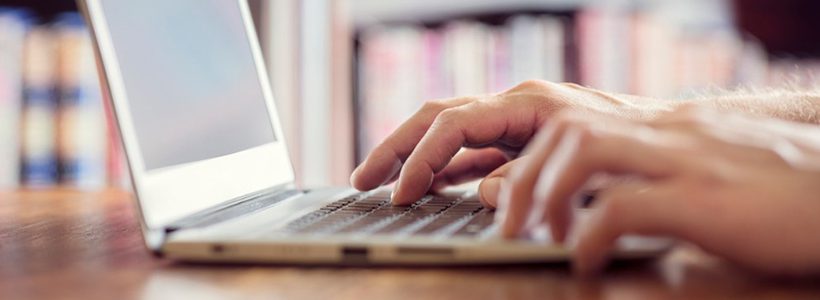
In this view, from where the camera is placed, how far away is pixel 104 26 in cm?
67

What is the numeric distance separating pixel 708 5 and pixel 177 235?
6.98ft

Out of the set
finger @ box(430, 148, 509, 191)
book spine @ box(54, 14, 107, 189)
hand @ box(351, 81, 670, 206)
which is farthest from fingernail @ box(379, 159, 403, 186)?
book spine @ box(54, 14, 107, 189)

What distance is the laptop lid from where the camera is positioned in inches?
26.5

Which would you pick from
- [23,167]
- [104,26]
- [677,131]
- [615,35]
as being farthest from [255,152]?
[615,35]

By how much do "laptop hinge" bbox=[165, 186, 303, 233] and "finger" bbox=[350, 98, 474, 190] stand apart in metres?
0.08

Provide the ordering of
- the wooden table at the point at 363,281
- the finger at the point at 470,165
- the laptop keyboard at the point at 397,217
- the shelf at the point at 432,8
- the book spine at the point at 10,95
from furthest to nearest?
the shelf at the point at 432,8, the book spine at the point at 10,95, the finger at the point at 470,165, the laptop keyboard at the point at 397,217, the wooden table at the point at 363,281

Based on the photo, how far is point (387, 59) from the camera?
2.35m

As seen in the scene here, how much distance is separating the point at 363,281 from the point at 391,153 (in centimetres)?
43

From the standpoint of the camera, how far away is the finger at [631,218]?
19.4 inches

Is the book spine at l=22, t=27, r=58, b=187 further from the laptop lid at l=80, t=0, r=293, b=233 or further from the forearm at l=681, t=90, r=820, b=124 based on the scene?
the forearm at l=681, t=90, r=820, b=124

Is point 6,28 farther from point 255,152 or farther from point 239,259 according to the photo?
point 239,259

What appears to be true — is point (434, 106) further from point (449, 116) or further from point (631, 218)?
point (631, 218)

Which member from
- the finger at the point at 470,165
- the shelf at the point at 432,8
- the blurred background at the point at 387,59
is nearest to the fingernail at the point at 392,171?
the finger at the point at 470,165

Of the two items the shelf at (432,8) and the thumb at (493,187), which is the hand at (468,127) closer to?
the thumb at (493,187)
